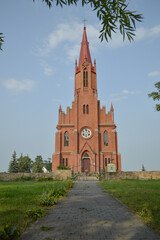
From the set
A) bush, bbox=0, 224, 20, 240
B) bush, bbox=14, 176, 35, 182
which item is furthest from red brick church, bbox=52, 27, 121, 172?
bush, bbox=0, 224, 20, 240

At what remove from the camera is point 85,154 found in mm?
37000

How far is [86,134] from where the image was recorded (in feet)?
126

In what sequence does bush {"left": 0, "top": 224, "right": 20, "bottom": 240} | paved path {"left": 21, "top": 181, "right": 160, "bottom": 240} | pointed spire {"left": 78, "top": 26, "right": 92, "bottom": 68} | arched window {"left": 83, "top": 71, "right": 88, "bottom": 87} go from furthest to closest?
pointed spire {"left": 78, "top": 26, "right": 92, "bottom": 68} < arched window {"left": 83, "top": 71, "right": 88, "bottom": 87} < paved path {"left": 21, "top": 181, "right": 160, "bottom": 240} < bush {"left": 0, "top": 224, "right": 20, "bottom": 240}

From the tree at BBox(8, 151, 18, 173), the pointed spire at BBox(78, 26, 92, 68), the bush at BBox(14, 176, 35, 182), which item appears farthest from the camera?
the tree at BBox(8, 151, 18, 173)

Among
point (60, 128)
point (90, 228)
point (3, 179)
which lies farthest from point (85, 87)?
point (90, 228)

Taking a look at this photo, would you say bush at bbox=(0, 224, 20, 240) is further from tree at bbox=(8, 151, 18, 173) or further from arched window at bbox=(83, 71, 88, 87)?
tree at bbox=(8, 151, 18, 173)

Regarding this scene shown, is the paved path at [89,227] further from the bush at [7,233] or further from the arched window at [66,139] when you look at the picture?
the arched window at [66,139]

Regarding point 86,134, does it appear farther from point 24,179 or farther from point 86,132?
point 24,179

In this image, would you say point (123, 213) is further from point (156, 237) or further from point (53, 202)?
point (53, 202)

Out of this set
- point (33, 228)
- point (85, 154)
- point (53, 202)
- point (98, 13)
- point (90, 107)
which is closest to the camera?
point (98, 13)

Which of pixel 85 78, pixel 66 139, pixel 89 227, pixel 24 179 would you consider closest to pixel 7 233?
pixel 89 227

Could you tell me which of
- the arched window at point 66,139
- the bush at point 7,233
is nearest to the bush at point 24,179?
the arched window at point 66,139

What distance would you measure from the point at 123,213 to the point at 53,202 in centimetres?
260

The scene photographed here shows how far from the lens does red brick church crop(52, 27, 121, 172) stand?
120 ft
